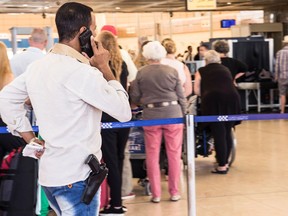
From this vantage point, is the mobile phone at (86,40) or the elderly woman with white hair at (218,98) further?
the elderly woman with white hair at (218,98)

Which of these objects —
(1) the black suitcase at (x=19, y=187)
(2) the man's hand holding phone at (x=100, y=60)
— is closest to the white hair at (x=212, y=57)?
(1) the black suitcase at (x=19, y=187)

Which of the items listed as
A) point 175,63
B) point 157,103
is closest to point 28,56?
point 157,103

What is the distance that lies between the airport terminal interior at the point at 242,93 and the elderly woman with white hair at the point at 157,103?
34cm

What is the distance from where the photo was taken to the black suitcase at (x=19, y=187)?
3.72 m

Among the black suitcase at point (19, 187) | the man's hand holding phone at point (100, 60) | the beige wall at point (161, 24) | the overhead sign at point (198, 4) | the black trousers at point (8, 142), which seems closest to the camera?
the man's hand holding phone at point (100, 60)

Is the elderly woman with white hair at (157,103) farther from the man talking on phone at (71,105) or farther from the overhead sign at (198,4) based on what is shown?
the overhead sign at (198,4)

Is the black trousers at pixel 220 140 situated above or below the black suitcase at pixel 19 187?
below

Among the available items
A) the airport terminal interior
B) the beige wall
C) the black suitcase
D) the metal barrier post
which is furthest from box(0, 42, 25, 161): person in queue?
the beige wall

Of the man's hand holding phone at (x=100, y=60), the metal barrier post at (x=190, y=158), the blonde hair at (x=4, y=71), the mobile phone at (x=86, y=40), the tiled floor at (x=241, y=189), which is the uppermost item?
the mobile phone at (x=86, y=40)

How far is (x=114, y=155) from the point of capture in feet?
15.9

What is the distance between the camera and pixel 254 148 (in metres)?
8.75

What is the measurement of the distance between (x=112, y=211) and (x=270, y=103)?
11.0 metres

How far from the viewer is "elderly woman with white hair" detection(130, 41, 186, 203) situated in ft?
17.8

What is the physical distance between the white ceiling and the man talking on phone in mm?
15504
